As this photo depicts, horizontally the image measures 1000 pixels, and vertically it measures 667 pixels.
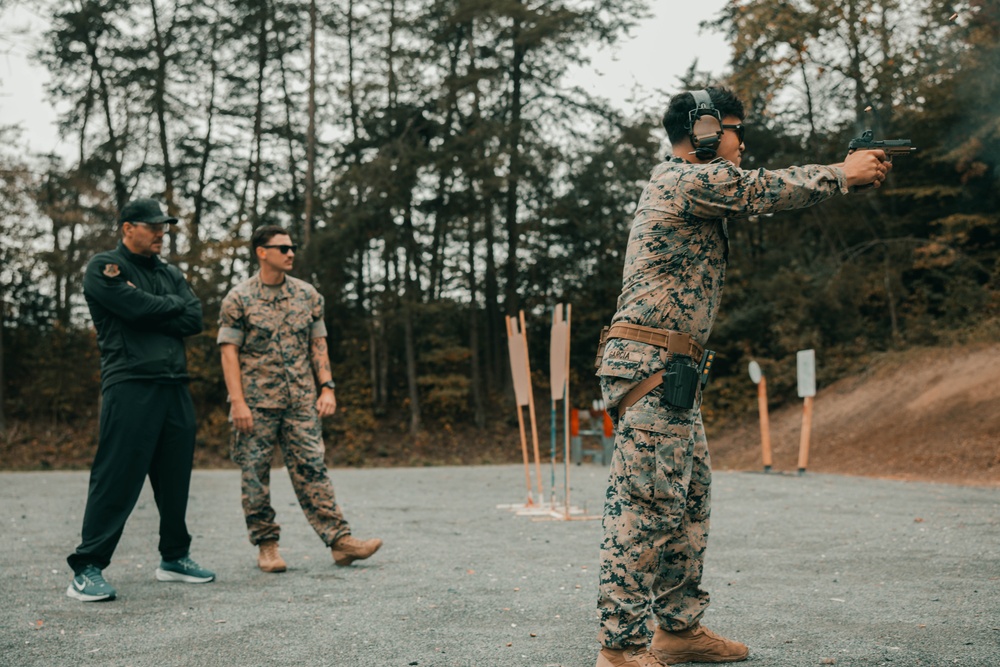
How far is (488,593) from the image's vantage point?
4.92 metres

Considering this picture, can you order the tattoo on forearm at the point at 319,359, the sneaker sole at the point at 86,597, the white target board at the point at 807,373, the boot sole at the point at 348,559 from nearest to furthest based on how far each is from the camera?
the sneaker sole at the point at 86,597
the boot sole at the point at 348,559
the tattoo on forearm at the point at 319,359
the white target board at the point at 807,373

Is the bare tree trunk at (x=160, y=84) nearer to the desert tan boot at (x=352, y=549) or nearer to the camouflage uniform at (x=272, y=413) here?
the camouflage uniform at (x=272, y=413)

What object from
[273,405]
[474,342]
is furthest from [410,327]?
[273,405]

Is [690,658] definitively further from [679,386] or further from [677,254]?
[677,254]

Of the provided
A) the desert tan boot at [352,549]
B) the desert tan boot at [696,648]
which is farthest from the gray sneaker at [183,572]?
the desert tan boot at [696,648]

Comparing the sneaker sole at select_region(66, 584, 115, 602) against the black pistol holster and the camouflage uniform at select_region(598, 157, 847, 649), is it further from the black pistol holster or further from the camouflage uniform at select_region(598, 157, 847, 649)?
the black pistol holster

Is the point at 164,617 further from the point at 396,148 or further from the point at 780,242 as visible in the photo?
the point at 780,242

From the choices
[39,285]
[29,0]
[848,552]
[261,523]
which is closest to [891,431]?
[848,552]

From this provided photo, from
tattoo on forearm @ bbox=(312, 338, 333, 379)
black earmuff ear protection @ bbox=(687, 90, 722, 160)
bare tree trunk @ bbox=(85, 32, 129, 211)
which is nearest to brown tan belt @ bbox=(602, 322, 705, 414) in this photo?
black earmuff ear protection @ bbox=(687, 90, 722, 160)

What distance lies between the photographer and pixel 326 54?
26.2m

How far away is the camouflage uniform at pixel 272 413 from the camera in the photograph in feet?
18.7

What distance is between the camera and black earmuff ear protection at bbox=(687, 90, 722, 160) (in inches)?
130

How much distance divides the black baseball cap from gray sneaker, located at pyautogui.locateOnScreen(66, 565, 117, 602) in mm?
1885

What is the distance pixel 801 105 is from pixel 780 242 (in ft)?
11.8
